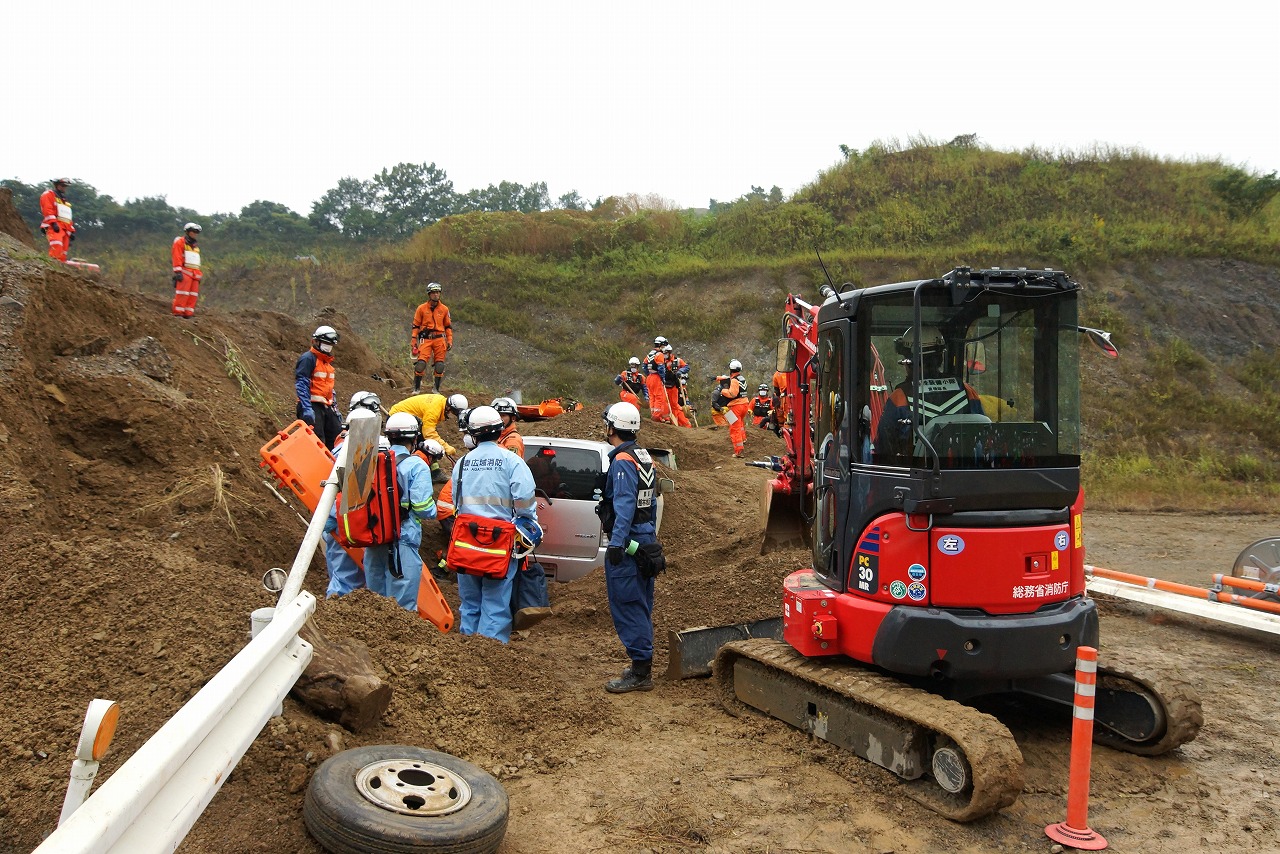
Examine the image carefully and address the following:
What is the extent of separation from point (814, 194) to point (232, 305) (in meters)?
22.3

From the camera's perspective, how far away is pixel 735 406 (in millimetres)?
18609

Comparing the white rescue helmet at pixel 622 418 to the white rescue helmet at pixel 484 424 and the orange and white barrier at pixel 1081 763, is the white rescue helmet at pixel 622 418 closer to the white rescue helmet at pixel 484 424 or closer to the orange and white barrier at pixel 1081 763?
the white rescue helmet at pixel 484 424

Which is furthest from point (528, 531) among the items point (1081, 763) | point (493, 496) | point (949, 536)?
point (1081, 763)

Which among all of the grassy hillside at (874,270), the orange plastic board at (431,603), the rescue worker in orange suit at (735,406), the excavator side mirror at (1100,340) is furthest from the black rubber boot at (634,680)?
the grassy hillside at (874,270)

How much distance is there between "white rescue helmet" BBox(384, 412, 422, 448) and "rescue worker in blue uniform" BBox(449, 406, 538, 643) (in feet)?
1.86

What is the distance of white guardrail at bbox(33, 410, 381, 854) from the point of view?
2061 mm

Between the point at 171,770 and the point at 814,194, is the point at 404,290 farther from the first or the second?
the point at 171,770

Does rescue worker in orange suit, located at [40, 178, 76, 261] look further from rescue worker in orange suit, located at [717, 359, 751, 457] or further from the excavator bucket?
the excavator bucket

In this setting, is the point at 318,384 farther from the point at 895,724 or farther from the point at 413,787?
the point at 895,724

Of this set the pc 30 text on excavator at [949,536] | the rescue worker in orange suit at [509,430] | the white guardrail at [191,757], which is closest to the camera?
the white guardrail at [191,757]

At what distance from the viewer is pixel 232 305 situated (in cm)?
3216

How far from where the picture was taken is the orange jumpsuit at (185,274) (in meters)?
13.6

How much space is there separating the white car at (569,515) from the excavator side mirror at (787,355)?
7.88ft

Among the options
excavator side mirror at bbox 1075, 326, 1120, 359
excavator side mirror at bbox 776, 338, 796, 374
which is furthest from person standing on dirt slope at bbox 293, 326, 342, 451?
excavator side mirror at bbox 1075, 326, 1120, 359
